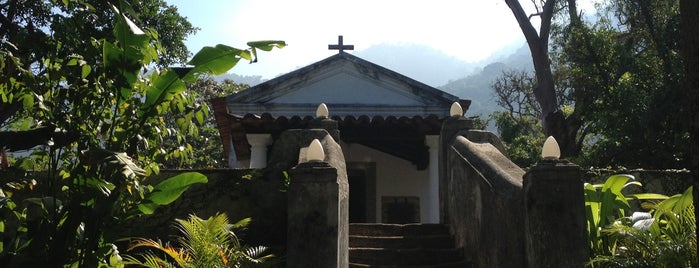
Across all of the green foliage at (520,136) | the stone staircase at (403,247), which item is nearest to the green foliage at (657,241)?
the stone staircase at (403,247)

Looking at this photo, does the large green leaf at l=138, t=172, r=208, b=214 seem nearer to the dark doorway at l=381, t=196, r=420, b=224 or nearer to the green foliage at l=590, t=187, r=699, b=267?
the green foliage at l=590, t=187, r=699, b=267

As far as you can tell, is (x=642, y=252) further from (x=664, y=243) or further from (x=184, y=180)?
(x=184, y=180)

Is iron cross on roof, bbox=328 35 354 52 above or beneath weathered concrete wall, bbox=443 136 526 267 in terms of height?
above

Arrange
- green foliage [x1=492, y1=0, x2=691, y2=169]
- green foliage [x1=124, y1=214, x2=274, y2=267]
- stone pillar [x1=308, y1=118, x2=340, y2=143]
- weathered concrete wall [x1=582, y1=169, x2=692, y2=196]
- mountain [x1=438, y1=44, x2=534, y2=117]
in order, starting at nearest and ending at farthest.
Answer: green foliage [x1=124, y1=214, x2=274, y2=267] < stone pillar [x1=308, y1=118, x2=340, y2=143] < weathered concrete wall [x1=582, y1=169, x2=692, y2=196] < green foliage [x1=492, y1=0, x2=691, y2=169] < mountain [x1=438, y1=44, x2=534, y2=117]

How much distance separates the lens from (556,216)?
4699 mm

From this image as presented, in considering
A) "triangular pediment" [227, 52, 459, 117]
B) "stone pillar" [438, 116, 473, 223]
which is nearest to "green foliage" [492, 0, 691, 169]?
"triangular pediment" [227, 52, 459, 117]

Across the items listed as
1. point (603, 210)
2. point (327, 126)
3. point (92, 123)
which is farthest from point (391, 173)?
point (92, 123)

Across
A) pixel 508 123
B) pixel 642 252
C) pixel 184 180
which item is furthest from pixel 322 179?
pixel 508 123

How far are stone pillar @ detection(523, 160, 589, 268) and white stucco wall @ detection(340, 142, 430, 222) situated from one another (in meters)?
7.33

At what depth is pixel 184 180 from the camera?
4.82 metres

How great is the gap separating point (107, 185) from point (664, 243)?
14.0 feet

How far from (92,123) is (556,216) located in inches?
145

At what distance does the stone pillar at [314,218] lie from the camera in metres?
4.81

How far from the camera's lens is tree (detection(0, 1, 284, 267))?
13.7 feet
